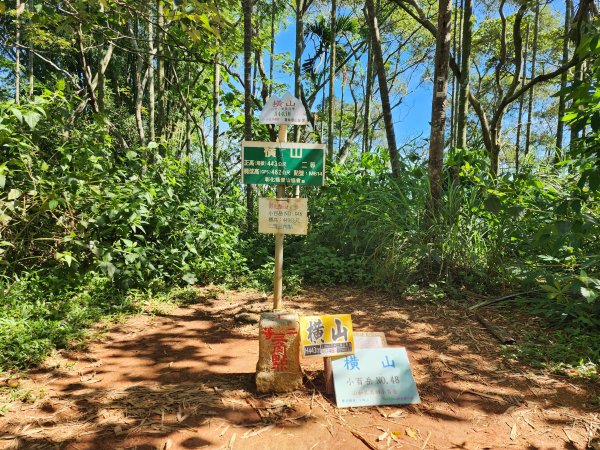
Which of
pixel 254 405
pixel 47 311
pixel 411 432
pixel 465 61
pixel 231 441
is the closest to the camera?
pixel 231 441

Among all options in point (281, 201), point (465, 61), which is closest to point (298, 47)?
point (465, 61)

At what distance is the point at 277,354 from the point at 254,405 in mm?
313

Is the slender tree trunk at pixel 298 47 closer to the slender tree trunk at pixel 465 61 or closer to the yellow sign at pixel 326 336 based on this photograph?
the slender tree trunk at pixel 465 61

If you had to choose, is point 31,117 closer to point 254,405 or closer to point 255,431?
point 254,405

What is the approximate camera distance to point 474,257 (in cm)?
443

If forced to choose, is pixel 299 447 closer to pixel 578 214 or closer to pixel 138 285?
pixel 578 214

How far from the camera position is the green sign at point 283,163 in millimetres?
2586

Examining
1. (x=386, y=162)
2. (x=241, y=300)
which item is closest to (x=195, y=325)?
(x=241, y=300)

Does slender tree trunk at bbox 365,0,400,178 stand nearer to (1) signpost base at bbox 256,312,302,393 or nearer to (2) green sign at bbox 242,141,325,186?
(2) green sign at bbox 242,141,325,186

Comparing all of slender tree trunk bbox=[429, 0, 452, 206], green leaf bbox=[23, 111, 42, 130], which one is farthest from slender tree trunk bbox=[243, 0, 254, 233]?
green leaf bbox=[23, 111, 42, 130]

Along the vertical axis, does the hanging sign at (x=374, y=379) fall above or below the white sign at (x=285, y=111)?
below

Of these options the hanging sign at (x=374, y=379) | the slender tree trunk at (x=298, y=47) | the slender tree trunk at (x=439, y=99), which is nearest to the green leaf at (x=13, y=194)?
the hanging sign at (x=374, y=379)

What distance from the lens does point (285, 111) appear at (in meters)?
2.60

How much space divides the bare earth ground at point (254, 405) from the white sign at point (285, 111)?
1723 millimetres
